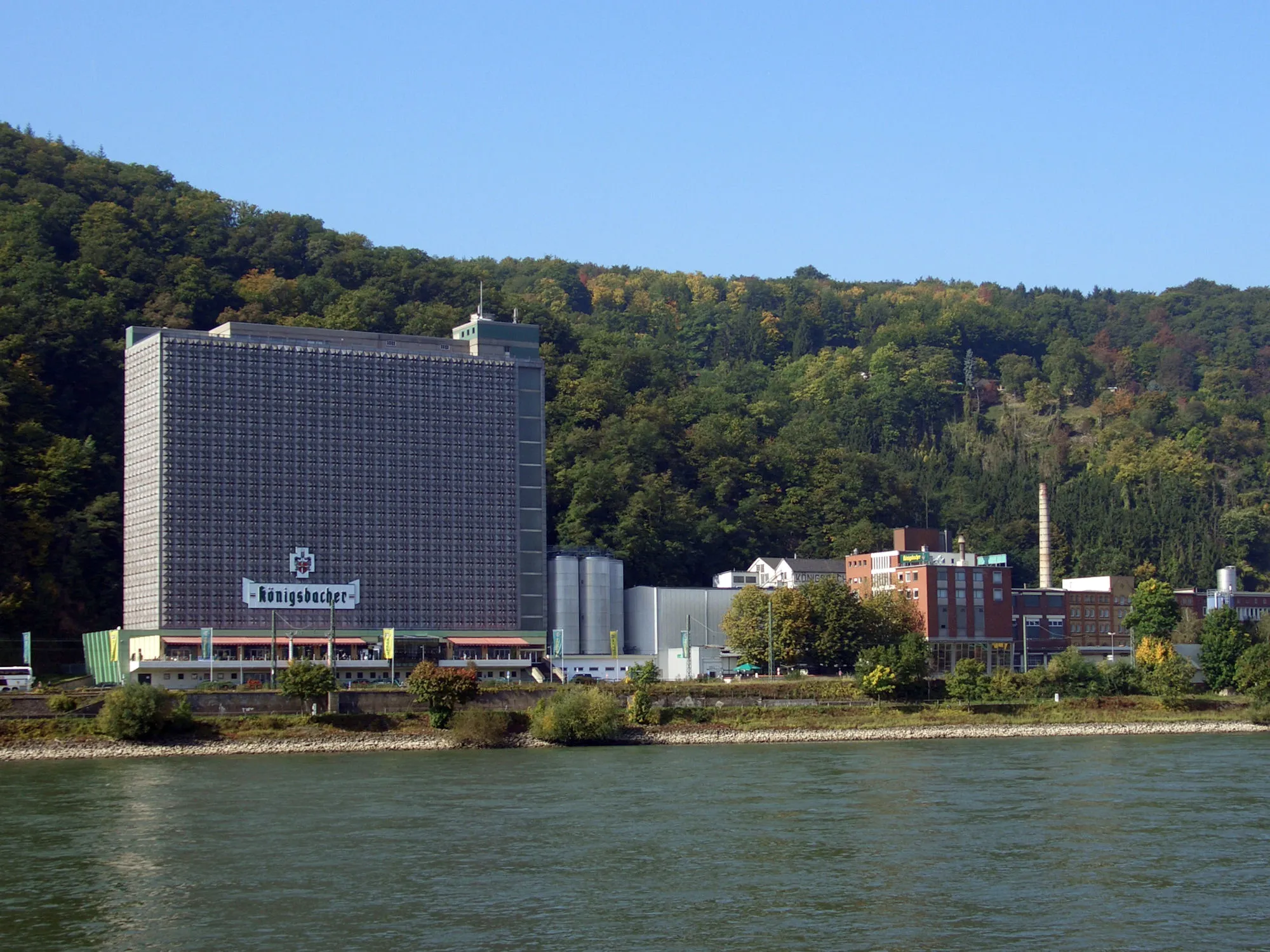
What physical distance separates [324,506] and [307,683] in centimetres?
3188

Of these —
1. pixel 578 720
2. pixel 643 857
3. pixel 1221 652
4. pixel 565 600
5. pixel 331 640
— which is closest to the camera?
pixel 643 857

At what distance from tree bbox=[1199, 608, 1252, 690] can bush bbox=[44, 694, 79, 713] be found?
8320 cm

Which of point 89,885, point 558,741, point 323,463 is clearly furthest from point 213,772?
point 323,463

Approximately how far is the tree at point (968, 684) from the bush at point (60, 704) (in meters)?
58.2

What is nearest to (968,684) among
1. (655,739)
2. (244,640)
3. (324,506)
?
(655,739)

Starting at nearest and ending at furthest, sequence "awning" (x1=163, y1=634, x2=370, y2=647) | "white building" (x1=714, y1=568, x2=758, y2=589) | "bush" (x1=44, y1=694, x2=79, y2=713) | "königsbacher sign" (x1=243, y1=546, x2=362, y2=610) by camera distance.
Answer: "bush" (x1=44, y1=694, x2=79, y2=713), "awning" (x1=163, y1=634, x2=370, y2=647), "königsbacher sign" (x1=243, y1=546, x2=362, y2=610), "white building" (x1=714, y1=568, x2=758, y2=589)

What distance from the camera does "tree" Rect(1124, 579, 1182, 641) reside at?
142 metres

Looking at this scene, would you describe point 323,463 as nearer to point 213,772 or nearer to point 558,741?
point 558,741

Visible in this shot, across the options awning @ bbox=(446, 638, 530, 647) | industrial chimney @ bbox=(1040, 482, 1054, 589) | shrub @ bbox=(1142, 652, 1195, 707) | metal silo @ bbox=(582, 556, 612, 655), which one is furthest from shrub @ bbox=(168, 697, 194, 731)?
industrial chimney @ bbox=(1040, 482, 1054, 589)

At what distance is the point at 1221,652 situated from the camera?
412ft

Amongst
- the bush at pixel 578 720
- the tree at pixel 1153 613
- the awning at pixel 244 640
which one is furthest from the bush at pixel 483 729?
the tree at pixel 1153 613

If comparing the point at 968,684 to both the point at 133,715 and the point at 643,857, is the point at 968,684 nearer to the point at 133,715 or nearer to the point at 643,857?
the point at 133,715

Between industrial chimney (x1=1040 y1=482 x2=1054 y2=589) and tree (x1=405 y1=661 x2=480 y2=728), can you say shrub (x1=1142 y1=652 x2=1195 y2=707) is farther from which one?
tree (x1=405 y1=661 x2=480 y2=728)

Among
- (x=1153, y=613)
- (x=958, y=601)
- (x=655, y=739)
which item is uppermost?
(x=958, y=601)
